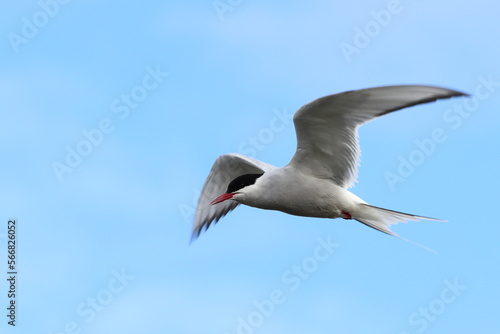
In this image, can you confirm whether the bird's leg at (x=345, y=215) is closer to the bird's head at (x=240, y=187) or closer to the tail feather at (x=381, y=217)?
the tail feather at (x=381, y=217)

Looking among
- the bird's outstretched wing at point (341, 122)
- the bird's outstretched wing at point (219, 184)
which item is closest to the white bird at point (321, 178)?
the bird's outstretched wing at point (341, 122)

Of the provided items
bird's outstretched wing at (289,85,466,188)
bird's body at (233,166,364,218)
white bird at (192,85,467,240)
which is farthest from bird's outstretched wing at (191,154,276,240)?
bird's outstretched wing at (289,85,466,188)

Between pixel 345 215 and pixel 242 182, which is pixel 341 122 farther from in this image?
pixel 242 182

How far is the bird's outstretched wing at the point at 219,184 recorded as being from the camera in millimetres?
12258

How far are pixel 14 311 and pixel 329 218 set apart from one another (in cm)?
449

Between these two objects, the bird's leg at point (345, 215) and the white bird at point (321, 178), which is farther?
the bird's leg at point (345, 215)

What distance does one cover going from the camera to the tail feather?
1052 cm

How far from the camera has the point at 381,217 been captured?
10711 millimetres

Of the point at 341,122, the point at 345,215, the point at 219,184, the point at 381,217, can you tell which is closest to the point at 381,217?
the point at 381,217

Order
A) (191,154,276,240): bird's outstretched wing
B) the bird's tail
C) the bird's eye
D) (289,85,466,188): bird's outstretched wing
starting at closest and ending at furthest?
(289,85,466,188): bird's outstretched wing
the bird's tail
the bird's eye
(191,154,276,240): bird's outstretched wing

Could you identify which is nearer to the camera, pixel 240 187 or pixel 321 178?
pixel 321 178

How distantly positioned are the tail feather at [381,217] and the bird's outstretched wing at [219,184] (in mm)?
1882

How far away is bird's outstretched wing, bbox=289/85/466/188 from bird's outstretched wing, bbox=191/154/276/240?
1591 millimetres

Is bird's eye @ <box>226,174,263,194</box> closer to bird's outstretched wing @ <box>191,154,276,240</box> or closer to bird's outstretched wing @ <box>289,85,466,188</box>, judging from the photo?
bird's outstretched wing @ <box>289,85,466,188</box>
